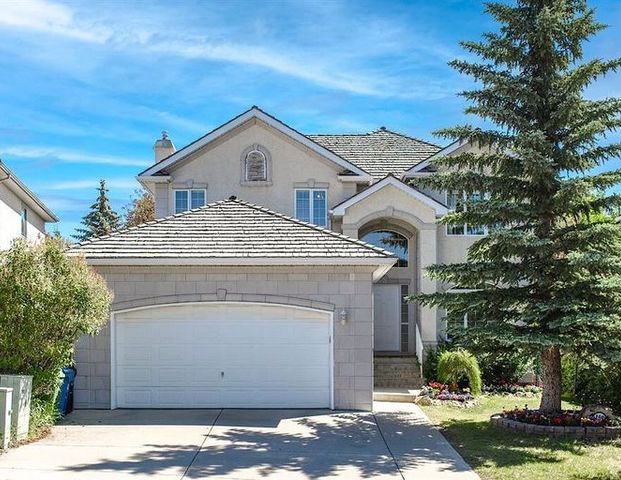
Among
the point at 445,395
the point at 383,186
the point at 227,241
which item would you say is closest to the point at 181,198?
the point at 383,186

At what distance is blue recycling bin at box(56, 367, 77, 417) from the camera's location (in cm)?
1262

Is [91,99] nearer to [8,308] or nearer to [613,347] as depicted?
[8,308]

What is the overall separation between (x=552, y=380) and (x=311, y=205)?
10179mm

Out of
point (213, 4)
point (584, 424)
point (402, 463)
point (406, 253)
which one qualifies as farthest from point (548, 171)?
point (406, 253)

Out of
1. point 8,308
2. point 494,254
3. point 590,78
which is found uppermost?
point 590,78

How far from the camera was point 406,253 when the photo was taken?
20828mm

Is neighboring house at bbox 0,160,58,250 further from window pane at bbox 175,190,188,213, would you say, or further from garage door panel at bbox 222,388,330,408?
garage door panel at bbox 222,388,330,408

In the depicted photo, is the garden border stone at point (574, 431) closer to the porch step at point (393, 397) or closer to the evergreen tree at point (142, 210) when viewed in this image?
the porch step at point (393, 397)

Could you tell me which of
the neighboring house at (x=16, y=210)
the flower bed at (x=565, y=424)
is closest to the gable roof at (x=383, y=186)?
the flower bed at (x=565, y=424)

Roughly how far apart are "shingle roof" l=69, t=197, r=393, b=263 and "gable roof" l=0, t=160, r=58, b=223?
963 centimetres

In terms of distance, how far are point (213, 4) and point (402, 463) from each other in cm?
861

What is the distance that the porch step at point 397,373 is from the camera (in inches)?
708

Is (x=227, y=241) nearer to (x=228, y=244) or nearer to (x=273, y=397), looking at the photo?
(x=228, y=244)

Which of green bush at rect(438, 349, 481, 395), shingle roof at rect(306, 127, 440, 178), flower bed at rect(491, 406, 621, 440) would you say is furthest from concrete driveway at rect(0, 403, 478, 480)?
shingle roof at rect(306, 127, 440, 178)
